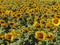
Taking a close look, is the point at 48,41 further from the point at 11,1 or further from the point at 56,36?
the point at 11,1

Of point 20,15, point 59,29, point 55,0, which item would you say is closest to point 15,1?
point 55,0

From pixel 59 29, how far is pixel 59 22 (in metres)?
0.49

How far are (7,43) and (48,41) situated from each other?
31.7 inches

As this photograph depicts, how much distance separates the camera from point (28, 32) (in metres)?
4.78

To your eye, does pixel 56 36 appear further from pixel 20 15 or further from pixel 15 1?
pixel 15 1

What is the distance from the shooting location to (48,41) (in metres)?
4.43

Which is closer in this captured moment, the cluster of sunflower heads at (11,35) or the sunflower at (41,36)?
the sunflower at (41,36)

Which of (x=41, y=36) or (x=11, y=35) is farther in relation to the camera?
(x=11, y=35)

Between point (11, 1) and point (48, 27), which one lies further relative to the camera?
point (11, 1)

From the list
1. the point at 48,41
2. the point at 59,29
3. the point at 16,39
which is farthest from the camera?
the point at 59,29

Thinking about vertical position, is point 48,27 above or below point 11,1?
above

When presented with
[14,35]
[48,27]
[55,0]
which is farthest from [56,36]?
[55,0]

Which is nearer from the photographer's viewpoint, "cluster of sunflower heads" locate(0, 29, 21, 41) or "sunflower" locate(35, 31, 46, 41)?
"sunflower" locate(35, 31, 46, 41)

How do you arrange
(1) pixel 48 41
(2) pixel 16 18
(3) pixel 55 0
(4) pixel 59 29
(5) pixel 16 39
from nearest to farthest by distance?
1. (1) pixel 48 41
2. (5) pixel 16 39
3. (4) pixel 59 29
4. (2) pixel 16 18
5. (3) pixel 55 0
